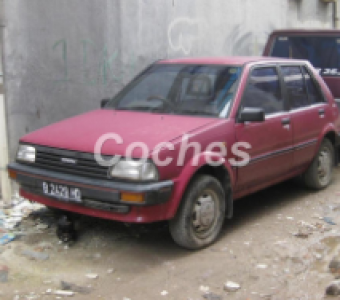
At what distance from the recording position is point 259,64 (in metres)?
5.08

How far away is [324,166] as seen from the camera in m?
6.14

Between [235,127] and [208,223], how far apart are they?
35.5 inches

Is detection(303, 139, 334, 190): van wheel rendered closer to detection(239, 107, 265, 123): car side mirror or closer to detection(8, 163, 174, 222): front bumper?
detection(239, 107, 265, 123): car side mirror

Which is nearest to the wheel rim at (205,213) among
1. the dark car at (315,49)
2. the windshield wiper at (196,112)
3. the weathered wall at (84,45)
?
the windshield wiper at (196,112)

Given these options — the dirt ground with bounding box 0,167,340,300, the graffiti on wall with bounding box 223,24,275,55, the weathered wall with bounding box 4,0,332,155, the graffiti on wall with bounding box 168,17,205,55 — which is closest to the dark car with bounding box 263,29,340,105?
the graffiti on wall with bounding box 168,17,205,55

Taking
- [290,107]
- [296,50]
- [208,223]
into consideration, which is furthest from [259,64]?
[296,50]

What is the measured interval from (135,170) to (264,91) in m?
1.95

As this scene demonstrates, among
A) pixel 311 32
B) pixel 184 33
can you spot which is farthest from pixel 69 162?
pixel 311 32

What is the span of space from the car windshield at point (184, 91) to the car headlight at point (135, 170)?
1015 millimetres

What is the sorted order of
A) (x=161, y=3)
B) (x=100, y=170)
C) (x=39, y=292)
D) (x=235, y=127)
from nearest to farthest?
(x=39, y=292)
(x=100, y=170)
(x=235, y=127)
(x=161, y=3)

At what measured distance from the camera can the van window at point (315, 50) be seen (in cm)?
808

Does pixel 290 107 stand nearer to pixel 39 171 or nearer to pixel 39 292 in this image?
pixel 39 171

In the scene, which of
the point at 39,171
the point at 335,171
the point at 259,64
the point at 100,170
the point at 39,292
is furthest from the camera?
the point at 335,171

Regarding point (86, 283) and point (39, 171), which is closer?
point (86, 283)
